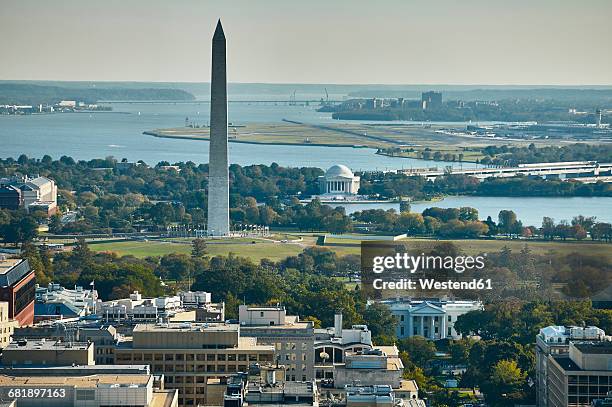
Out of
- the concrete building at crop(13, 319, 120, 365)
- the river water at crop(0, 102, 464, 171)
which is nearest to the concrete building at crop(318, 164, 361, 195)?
the river water at crop(0, 102, 464, 171)

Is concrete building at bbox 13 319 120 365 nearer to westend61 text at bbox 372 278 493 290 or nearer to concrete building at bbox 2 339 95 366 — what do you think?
concrete building at bbox 2 339 95 366

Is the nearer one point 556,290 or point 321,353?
point 321,353

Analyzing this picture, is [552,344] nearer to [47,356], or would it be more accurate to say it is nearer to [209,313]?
[209,313]

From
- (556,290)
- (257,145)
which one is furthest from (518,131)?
(556,290)

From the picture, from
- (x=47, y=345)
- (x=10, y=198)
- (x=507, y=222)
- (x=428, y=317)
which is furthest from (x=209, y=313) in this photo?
(x=10, y=198)

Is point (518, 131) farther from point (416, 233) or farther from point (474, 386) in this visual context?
point (474, 386)

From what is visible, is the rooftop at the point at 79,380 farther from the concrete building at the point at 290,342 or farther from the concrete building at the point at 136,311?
the concrete building at the point at 136,311
